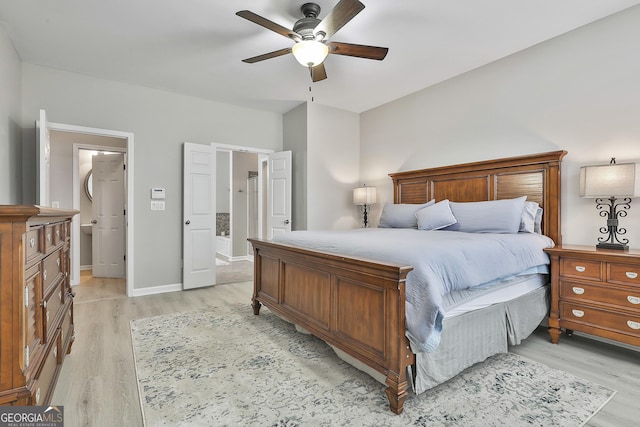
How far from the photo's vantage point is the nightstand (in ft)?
7.40

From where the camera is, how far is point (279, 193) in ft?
16.8

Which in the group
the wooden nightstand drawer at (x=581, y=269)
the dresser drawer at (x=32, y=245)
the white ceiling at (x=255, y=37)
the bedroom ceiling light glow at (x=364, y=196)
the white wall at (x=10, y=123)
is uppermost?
the white ceiling at (x=255, y=37)

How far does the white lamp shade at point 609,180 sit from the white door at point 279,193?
3.59 meters

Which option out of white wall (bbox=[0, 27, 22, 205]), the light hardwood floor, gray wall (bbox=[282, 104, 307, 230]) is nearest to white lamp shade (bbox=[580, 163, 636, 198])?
the light hardwood floor

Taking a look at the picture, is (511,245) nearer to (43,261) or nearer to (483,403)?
(483,403)

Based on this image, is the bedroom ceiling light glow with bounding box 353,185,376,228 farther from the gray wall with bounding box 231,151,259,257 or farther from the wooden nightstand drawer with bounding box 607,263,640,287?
the gray wall with bounding box 231,151,259,257

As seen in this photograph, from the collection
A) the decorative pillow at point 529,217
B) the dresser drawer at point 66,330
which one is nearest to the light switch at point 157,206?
the dresser drawer at point 66,330

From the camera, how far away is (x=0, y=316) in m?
1.09

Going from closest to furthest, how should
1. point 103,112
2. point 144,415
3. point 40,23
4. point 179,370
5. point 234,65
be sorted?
point 144,415 < point 179,370 < point 40,23 < point 234,65 < point 103,112

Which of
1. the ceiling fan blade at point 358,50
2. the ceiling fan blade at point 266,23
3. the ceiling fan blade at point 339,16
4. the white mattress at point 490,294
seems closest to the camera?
the white mattress at point 490,294

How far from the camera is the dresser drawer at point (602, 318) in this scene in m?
2.25

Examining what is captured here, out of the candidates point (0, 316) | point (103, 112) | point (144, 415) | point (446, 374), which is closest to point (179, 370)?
point (144, 415)

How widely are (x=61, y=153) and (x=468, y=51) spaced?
6.06 metres

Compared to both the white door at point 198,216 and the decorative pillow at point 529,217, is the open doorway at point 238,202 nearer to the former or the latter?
the white door at point 198,216
